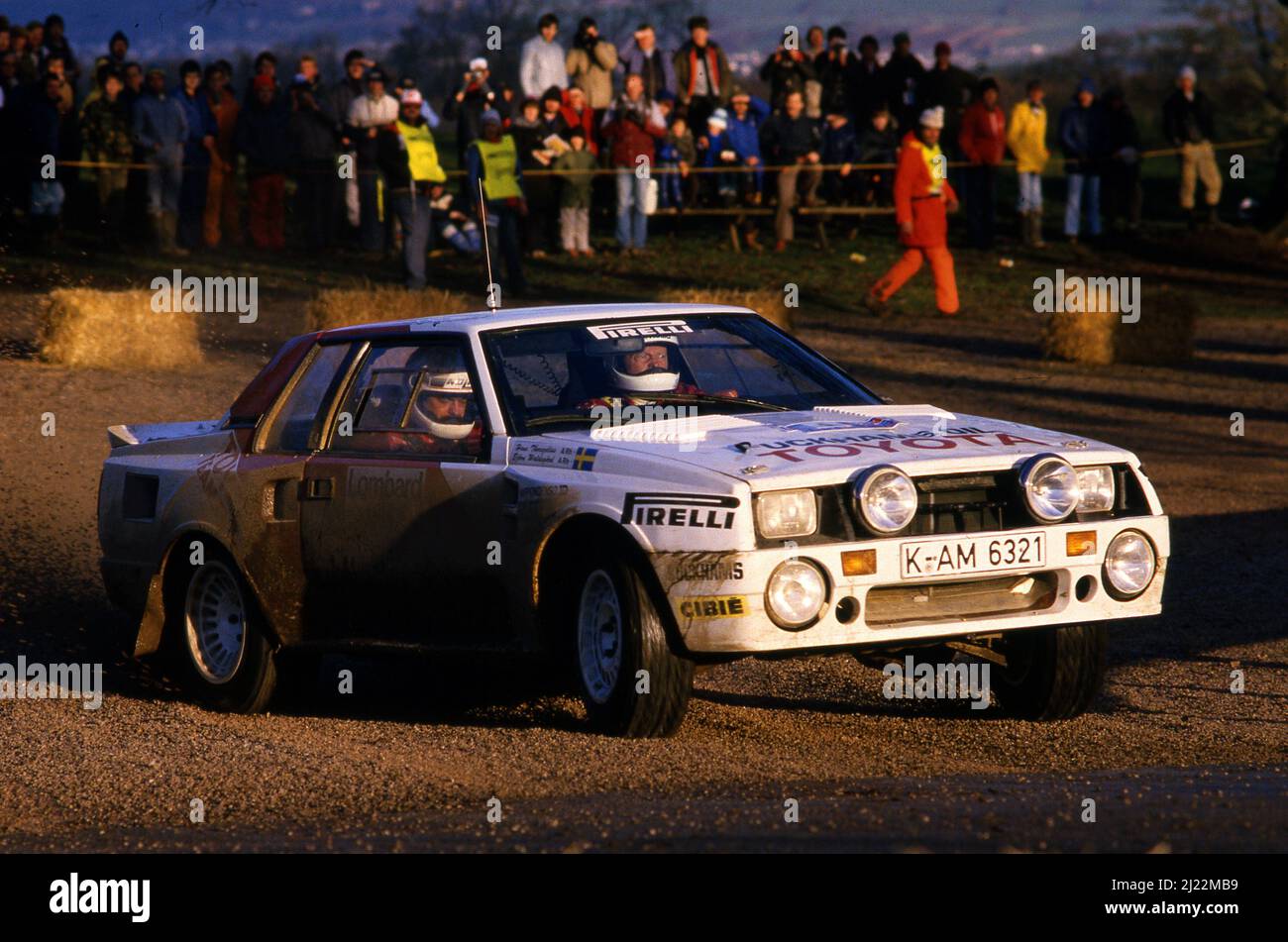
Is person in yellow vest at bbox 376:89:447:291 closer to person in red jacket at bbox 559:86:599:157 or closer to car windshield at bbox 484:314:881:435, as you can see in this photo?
person in red jacket at bbox 559:86:599:157

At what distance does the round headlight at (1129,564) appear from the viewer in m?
7.12

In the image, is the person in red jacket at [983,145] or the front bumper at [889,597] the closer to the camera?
the front bumper at [889,597]

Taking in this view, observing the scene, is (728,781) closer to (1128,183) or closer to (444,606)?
(444,606)

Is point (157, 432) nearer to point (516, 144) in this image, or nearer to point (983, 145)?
point (516, 144)

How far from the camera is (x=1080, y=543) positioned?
7.02m

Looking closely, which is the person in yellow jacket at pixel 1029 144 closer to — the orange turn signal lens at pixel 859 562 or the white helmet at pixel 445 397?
the white helmet at pixel 445 397

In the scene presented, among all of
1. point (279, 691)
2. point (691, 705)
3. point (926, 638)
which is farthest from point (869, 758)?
point (279, 691)

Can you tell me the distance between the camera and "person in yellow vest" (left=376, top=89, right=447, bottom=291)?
21016 mm

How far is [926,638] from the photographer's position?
270 inches

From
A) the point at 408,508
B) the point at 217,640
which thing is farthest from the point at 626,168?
the point at 408,508

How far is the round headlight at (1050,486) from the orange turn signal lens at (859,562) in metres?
0.60

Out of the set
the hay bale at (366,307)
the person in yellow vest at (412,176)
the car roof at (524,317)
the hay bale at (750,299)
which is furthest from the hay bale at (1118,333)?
the car roof at (524,317)

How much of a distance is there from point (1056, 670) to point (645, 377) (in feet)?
5.95

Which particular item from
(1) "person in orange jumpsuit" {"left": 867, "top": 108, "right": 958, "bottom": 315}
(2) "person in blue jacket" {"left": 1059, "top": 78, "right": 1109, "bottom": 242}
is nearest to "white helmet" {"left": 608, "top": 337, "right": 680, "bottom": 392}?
(1) "person in orange jumpsuit" {"left": 867, "top": 108, "right": 958, "bottom": 315}
